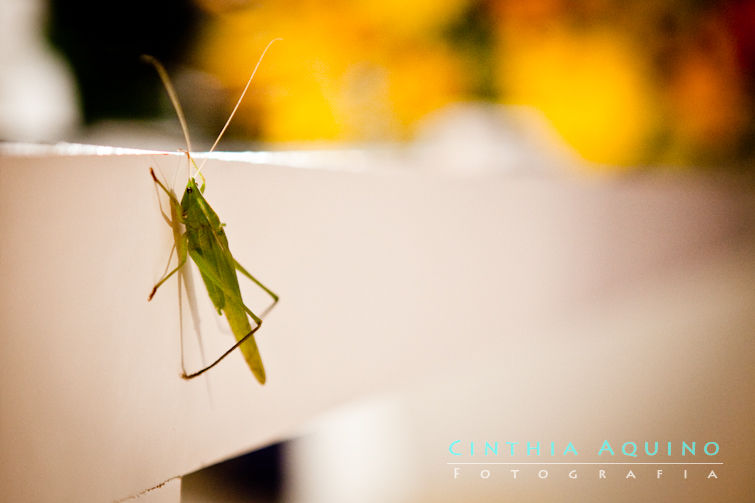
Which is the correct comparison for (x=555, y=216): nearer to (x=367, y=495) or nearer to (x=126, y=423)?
(x=367, y=495)

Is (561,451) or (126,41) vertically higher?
(126,41)

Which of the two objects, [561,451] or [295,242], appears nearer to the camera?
[295,242]

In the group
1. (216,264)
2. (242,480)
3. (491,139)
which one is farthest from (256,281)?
(491,139)

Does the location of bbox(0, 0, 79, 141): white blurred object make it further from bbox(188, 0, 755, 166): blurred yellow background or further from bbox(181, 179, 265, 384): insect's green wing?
bbox(181, 179, 265, 384): insect's green wing

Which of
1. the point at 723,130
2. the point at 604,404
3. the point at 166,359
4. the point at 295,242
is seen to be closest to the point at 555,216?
the point at 604,404

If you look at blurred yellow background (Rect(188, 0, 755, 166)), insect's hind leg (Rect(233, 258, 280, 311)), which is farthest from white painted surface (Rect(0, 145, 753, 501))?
blurred yellow background (Rect(188, 0, 755, 166))

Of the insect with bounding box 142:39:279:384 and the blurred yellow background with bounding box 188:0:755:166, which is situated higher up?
the blurred yellow background with bounding box 188:0:755:166
